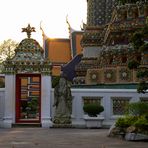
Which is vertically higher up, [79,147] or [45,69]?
[45,69]

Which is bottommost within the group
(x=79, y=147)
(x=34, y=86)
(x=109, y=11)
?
(x=79, y=147)

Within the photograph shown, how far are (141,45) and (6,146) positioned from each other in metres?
4.91

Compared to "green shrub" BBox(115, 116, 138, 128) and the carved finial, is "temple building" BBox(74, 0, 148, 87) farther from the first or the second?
"green shrub" BBox(115, 116, 138, 128)

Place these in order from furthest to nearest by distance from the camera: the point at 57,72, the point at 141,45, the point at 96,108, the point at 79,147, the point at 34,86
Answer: the point at 57,72
the point at 34,86
the point at 96,108
the point at 141,45
the point at 79,147

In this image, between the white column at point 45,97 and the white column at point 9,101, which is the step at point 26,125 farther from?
the white column at point 45,97

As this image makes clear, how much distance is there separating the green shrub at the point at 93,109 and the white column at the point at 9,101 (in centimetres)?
332

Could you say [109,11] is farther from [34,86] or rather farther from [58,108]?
[58,108]

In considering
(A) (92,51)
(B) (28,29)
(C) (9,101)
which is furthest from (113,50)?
(C) (9,101)

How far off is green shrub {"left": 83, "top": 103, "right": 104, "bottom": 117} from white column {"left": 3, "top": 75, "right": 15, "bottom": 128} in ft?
10.9

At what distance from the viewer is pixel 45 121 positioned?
20.7m

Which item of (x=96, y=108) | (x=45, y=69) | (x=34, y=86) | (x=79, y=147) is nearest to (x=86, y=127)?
(x=96, y=108)

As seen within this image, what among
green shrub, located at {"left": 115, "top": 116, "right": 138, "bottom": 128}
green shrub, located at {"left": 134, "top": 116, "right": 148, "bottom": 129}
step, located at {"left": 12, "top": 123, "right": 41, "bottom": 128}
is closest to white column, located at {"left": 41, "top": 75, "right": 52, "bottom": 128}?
step, located at {"left": 12, "top": 123, "right": 41, "bottom": 128}

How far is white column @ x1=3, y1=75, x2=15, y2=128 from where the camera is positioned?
20809mm

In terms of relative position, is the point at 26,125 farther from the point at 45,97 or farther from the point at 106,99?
the point at 106,99
